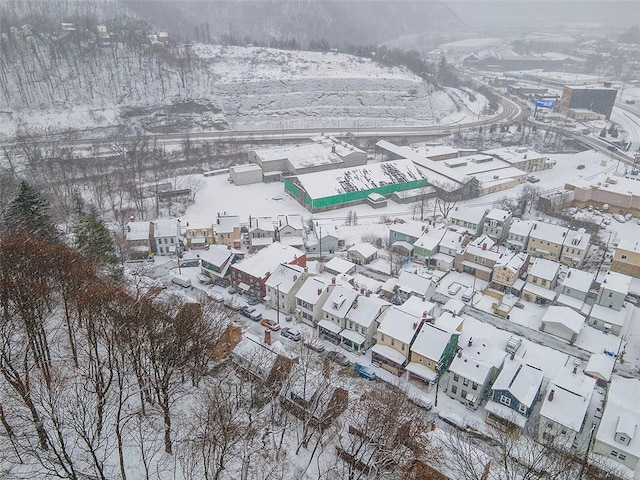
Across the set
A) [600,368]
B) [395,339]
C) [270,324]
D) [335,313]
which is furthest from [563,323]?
[270,324]

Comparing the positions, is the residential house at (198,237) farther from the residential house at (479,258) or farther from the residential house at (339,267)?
the residential house at (479,258)

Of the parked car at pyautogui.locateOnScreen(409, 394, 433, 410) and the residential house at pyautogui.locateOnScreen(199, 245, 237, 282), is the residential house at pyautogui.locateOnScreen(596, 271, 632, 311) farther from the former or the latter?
the residential house at pyautogui.locateOnScreen(199, 245, 237, 282)

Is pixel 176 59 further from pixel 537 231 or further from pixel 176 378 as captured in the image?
pixel 176 378

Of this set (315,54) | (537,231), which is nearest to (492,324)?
(537,231)

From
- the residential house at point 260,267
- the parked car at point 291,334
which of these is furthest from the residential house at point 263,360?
the residential house at point 260,267

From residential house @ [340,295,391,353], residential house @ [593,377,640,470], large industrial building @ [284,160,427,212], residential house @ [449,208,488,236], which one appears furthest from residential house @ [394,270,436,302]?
large industrial building @ [284,160,427,212]
